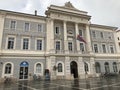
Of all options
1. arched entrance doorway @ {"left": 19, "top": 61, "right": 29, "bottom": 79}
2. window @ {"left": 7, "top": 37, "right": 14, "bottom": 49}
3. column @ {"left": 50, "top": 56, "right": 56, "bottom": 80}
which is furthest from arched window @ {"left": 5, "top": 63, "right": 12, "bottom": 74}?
column @ {"left": 50, "top": 56, "right": 56, "bottom": 80}

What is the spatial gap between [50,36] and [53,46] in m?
2.29

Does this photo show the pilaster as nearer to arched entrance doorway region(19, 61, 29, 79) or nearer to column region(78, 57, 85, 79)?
column region(78, 57, 85, 79)

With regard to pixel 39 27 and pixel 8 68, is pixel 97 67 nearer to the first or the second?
pixel 39 27

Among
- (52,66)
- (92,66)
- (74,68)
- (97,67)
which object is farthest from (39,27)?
(97,67)

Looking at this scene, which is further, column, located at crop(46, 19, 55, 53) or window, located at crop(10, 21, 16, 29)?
column, located at crop(46, 19, 55, 53)

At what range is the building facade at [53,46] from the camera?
21750mm

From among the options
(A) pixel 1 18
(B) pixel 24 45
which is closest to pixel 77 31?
(B) pixel 24 45

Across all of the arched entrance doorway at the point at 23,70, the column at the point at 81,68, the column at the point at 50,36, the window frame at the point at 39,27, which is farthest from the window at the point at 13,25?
the column at the point at 81,68

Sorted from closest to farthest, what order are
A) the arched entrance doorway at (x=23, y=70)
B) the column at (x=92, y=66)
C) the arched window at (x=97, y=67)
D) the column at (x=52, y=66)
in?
the arched entrance doorway at (x=23, y=70), the column at (x=52, y=66), the column at (x=92, y=66), the arched window at (x=97, y=67)

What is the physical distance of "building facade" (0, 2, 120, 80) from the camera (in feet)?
71.4

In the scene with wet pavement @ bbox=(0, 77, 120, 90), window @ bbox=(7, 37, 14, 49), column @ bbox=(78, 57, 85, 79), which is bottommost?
wet pavement @ bbox=(0, 77, 120, 90)

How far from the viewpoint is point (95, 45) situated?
29844mm

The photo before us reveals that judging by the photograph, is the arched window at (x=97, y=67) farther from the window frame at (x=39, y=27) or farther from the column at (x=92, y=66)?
the window frame at (x=39, y=27)

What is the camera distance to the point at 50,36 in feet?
81.2
